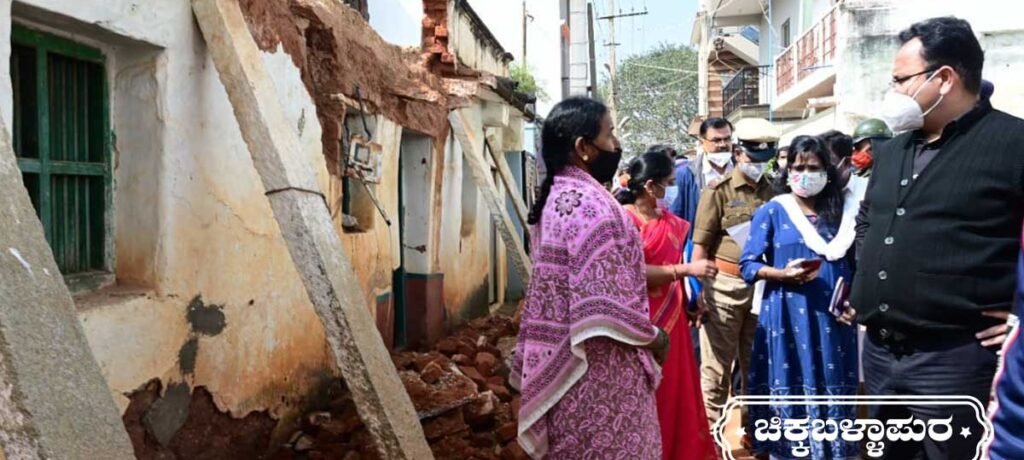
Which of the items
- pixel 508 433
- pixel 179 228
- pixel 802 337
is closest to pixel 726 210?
pixel 802 337

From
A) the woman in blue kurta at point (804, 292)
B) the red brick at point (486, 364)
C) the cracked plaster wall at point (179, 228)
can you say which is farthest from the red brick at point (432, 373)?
the woman in blue kurta at point (804, 292)

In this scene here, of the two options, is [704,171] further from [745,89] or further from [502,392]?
[745,89]

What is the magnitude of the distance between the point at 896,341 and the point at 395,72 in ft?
16.2

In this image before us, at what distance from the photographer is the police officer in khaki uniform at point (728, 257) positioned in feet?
14.6

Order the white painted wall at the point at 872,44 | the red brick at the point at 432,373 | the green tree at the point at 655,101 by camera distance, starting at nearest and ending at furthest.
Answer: the red brick at the point at 432,373 < the white painted wall at the point at 872,44 < the green tree at the point at 655,101

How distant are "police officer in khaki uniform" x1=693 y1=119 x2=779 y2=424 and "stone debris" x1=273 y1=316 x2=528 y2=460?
123cm

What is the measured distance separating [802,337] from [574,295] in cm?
170

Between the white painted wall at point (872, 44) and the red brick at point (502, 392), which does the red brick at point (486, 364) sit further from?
the white painted wall at point (872, 44)

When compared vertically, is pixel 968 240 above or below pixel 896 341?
above

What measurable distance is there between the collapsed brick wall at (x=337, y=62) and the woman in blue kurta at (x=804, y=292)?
2741 millimetres

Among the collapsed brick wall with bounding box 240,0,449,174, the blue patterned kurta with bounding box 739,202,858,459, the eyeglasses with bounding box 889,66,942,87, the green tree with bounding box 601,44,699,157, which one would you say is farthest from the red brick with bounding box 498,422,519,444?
the green tree with bounding box 601,44,699,157

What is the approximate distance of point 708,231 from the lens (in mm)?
4492

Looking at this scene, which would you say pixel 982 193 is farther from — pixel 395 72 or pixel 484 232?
pixel 484 232

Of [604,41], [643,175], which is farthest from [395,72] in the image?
[604,41]
